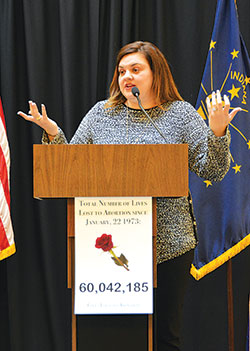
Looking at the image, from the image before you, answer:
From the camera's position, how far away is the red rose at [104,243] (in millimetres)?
1321

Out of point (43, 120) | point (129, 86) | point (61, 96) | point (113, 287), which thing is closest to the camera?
point (113, 287)

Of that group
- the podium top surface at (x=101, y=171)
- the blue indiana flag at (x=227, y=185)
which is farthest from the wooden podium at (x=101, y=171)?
the blue indiana flag at (x=227, y=185)

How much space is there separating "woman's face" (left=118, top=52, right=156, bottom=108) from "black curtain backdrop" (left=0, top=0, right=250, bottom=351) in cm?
89

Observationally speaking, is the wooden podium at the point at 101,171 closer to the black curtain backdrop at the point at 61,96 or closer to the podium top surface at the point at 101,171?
the podium top surface at the point at 101,171

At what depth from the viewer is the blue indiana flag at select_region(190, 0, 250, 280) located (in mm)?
2439

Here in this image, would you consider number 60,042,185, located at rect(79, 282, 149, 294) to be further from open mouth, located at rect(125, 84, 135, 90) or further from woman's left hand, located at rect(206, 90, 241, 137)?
open mouth, located at rect(125, 84, 135, 90)

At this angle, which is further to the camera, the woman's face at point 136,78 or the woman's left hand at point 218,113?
the woman's face at point 136,78

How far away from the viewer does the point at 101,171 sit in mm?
1328

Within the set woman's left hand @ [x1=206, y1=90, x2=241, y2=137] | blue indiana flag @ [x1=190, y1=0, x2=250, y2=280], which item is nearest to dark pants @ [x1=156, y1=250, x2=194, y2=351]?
woman's left hand @ [x1=206, y1=90, x2=241, y2=137]

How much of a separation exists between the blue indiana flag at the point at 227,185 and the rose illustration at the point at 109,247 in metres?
1.20

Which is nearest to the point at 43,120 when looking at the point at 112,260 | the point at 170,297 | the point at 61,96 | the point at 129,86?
the point at 129,86

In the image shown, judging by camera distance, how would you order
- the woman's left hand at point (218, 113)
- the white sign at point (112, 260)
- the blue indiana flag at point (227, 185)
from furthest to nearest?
the blue indiana flag at point (227, 185), the woman's left hand at point (218, 113), the white sign at point (112, 260)

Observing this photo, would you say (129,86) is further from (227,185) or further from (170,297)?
(227,185)

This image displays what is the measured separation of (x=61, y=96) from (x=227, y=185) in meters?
1.10
